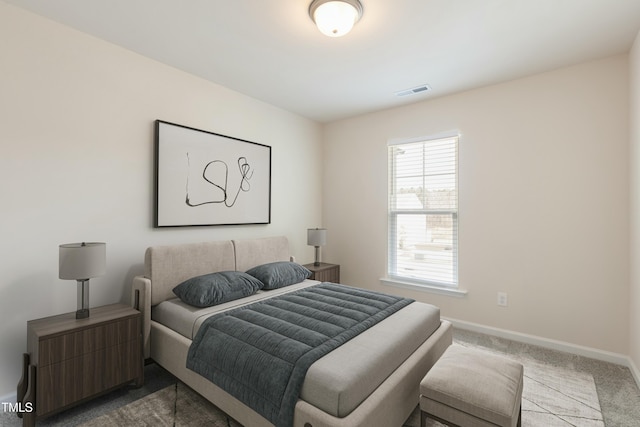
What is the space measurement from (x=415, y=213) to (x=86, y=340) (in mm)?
3399

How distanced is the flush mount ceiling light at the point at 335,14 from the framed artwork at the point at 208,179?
1695mm

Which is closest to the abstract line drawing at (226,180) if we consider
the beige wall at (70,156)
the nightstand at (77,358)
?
the beige wall at (70,156)

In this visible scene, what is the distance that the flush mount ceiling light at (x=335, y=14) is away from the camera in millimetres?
1932

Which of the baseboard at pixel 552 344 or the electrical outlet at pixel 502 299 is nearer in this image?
the baseboard at pixel 552 344

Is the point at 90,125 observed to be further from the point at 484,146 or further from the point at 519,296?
the point at 519,296

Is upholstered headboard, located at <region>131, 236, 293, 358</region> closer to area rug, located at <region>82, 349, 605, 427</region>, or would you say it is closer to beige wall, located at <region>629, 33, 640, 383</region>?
area rug, located at <region>82, 349, 605, 427</region>

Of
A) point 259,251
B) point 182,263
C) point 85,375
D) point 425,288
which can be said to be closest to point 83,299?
point 85,375

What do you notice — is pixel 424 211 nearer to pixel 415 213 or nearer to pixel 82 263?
pixel 415 213

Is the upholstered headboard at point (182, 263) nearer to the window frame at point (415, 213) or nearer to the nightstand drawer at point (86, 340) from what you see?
the nightstand drawer at point (86, 340)

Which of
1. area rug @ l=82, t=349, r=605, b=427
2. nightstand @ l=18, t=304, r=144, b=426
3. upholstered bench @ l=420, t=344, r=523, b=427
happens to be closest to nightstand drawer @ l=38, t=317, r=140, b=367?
nightstand @ l=18, t=304, r=144, b=426

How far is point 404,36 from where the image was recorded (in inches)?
93.1

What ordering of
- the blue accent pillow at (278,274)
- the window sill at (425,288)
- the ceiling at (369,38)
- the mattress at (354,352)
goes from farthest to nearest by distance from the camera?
1. the window sill at (425,288)
2. the blue accent pillow at (278,274)
3. the ceiling at (369,38)
4. the mattress at (354,352)

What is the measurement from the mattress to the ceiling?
2152 mm

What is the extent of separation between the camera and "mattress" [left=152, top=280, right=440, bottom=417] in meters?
1.45
